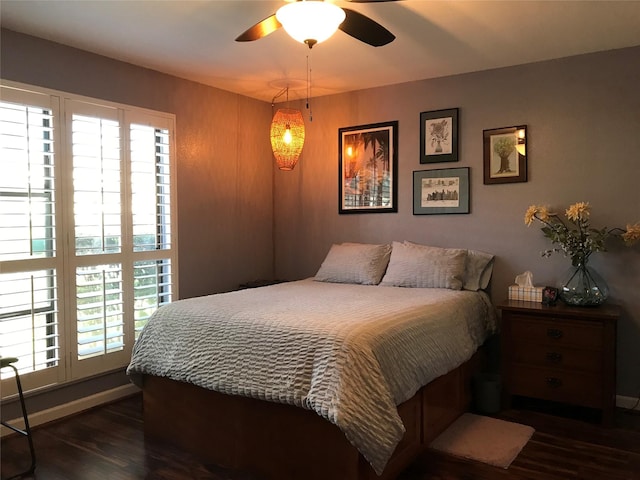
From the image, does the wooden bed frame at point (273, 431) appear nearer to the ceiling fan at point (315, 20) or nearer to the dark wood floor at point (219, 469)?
the dark wood floor at point (219, 469)

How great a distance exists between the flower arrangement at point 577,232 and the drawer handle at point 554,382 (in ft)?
2.47

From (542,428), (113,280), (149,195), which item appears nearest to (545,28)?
(542,428)

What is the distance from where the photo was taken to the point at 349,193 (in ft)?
14.9

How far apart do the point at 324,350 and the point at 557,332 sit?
1.75m

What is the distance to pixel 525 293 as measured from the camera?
3500mm

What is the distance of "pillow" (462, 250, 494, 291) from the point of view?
3703 millimetres

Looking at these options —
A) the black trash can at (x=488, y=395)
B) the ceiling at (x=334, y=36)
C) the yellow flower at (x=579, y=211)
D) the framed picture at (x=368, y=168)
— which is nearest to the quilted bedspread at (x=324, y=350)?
the black trash can at (x=488, y=395)

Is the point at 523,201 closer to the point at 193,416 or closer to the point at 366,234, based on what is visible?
the point at 366,234

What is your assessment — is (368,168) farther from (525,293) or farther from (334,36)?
(525,293)

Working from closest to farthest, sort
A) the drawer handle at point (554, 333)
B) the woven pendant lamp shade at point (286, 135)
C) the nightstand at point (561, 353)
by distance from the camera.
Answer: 1. the nightstand at point (561, 353)
2. the drawer handle at point (554, 333)
3. the woven pendant lamp shade at point (286, 135)

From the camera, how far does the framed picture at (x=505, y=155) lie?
3729mm

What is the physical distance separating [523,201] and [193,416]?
2680 mm

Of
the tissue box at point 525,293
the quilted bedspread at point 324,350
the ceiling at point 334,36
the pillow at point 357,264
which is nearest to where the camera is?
the quilted bedspread at point 324,350

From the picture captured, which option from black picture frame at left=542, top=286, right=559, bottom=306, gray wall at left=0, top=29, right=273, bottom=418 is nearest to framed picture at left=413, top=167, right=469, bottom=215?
black picture frame at left=542, top=286, right=559, bottom=306
